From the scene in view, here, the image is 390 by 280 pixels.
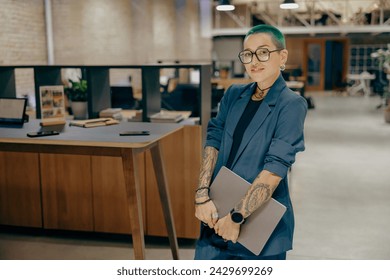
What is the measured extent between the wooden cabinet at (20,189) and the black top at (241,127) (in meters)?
2.33

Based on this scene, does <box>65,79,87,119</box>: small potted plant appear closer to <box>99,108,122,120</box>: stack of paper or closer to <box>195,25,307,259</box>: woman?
<box>99,108,122,120</box>: stack of paper

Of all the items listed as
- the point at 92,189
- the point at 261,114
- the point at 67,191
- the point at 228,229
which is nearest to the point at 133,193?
the point at 228,229

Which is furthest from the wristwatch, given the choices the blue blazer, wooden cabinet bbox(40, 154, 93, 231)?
wooden cabinet bbox(40, 154, 93, 231)

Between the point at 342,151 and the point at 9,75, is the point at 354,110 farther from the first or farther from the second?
the point at 9,75

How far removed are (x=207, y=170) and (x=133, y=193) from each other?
0.80 m

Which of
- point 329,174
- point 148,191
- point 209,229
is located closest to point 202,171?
point 209,229

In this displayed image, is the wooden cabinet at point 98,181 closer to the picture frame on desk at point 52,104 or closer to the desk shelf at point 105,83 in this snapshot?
the desk shelf at point 105,83

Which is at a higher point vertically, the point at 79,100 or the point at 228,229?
the point at 79,100

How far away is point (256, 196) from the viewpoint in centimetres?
154

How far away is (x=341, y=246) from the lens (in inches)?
135

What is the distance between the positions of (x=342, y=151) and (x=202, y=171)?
5762 mm

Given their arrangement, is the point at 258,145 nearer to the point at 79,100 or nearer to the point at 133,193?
the point at 133,193

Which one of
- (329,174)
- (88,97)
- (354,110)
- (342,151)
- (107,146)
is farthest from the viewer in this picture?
(354,110)

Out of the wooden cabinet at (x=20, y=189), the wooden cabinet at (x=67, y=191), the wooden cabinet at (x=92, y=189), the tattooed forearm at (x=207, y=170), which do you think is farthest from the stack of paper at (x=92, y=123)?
the tattooed forearm at (x=207, y=170)
